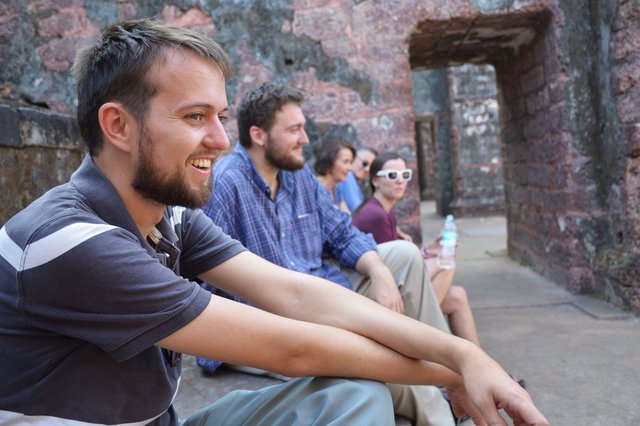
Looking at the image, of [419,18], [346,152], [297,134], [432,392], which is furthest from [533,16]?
[432,392]

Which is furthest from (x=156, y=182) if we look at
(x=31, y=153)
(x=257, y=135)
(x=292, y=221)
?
(x=31, y=153)

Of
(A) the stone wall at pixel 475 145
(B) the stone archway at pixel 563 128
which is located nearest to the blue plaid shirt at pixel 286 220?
(B) the stone archway at pixel 563 128

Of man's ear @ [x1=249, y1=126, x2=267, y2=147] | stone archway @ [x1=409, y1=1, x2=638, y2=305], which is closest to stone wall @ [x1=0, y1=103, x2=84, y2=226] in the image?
man's ear @ [x1=249, y1=126, x2=267, y2=147]

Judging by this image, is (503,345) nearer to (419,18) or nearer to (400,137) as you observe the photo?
(400,137)

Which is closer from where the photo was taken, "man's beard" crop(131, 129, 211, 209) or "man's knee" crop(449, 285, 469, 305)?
"man's beard" crop(131, 129, 211, 209)

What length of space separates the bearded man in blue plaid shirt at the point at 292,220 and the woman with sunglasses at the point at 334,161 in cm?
141

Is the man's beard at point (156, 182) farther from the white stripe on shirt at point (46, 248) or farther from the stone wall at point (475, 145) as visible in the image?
the stone wall at point (475, 145)

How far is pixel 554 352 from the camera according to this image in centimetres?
317

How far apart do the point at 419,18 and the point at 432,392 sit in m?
3.21

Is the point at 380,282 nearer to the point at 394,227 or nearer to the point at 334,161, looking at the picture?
the point at 394,227

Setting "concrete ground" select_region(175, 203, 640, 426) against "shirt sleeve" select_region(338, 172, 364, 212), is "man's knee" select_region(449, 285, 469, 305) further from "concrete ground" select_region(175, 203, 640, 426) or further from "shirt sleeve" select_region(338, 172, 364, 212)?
"shirt sleeve" select_region(338, 172, 364, 212)

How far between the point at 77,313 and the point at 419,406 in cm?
129

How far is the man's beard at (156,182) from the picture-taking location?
131cm

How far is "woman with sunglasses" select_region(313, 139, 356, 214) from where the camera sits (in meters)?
4.42
